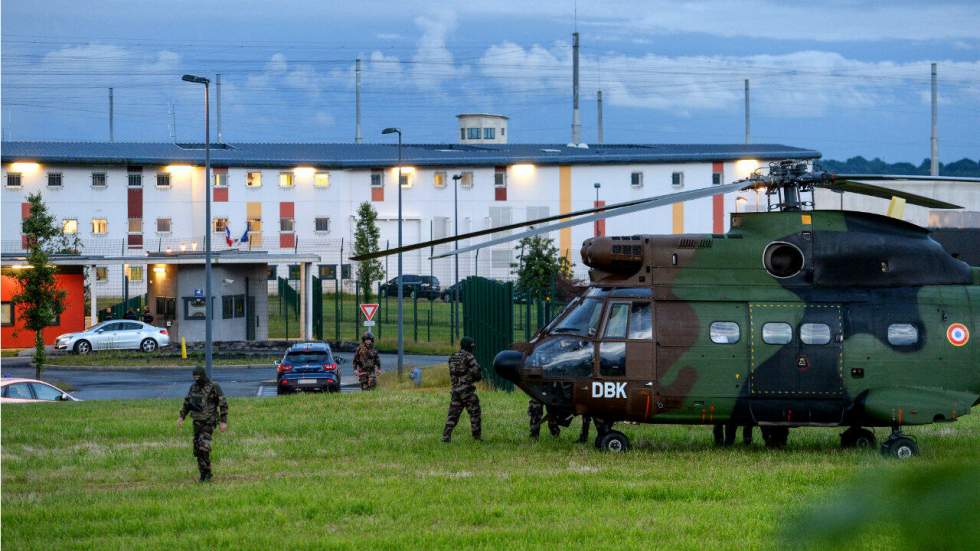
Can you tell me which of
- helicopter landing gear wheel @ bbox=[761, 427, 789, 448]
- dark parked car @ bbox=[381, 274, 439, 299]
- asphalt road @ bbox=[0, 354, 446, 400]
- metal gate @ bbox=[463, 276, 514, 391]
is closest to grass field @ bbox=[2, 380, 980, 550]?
helicopter landing gear wheel @ bbox=[761, 427, 789, 448]

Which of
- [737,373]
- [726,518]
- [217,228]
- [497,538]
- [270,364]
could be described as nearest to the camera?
[497,538]

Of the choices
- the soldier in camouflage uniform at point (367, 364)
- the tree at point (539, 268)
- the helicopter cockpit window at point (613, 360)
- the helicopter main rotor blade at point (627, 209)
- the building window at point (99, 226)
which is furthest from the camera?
the building window at point (99, 226)

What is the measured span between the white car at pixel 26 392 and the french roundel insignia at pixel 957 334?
20376 mm

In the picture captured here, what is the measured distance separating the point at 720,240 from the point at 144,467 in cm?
877

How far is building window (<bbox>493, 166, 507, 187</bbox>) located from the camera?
70.9 meters

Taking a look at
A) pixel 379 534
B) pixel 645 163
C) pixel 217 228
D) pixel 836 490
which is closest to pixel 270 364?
pixel 217 228

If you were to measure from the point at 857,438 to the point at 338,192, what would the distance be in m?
→ 55.0

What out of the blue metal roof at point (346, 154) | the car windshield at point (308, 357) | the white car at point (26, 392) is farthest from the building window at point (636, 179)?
the white car at point (26, 392)

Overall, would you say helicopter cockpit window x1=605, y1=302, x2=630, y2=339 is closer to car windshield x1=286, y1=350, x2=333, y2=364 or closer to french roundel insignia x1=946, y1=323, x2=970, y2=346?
french roundel insignia x1=946, y1=323, x2=970, y2=346

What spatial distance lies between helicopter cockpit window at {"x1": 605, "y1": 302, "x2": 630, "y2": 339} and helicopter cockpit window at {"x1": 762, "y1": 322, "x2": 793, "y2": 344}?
1.91 meters

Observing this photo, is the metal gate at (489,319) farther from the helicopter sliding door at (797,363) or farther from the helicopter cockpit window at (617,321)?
the helicopter sliding door at (797,363)

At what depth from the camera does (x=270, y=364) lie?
48.2 metres

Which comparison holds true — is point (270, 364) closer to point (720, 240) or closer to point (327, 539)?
point (720, 240)

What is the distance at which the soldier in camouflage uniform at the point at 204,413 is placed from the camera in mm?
15680
